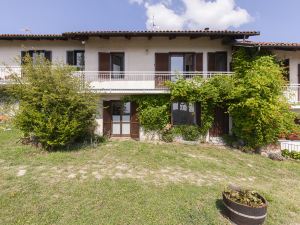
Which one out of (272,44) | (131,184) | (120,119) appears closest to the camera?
(131,184)

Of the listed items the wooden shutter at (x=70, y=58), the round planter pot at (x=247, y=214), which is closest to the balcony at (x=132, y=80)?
the wooden shutter at (x=70, y=58)

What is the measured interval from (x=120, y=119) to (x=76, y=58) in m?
5.75

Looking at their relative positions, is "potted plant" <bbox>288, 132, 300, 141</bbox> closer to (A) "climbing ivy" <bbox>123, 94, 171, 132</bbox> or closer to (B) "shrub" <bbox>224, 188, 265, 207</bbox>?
(A) "climbing ivy" <bbox>123, 94, 171, 132</bbox>

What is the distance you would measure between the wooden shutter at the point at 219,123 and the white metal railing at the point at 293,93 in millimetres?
3828

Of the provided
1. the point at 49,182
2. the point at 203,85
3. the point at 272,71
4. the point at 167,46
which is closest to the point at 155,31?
the point at 167,46

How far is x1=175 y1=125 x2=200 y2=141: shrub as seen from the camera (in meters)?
13.3

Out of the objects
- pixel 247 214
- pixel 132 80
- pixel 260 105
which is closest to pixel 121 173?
pixel 247 214

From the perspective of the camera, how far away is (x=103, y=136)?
1335 cm

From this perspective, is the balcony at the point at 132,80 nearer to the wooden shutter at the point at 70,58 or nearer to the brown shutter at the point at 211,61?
the brown shutter at the point at 211,61

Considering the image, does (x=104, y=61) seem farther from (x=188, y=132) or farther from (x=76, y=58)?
(x=188, y=132)

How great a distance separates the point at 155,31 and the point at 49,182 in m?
10.3

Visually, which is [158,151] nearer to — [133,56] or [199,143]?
[199,143]

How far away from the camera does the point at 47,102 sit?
9.49m

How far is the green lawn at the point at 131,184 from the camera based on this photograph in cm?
524
